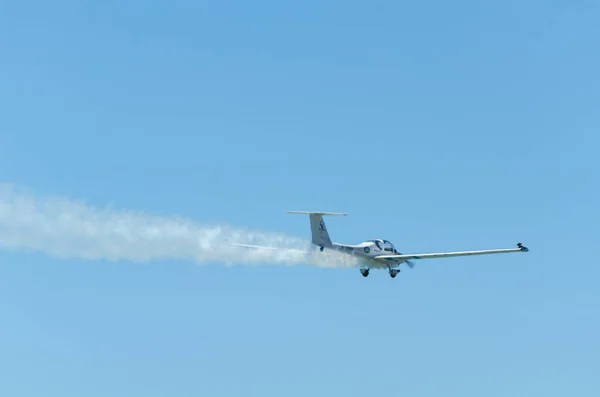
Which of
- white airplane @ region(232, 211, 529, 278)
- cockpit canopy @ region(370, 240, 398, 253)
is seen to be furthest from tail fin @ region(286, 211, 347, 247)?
cockpit canopy @ region(370, 240, 398, 253)

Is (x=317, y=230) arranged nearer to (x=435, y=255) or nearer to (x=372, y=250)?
(x=372, y=250)

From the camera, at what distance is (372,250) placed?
90250 millimetres

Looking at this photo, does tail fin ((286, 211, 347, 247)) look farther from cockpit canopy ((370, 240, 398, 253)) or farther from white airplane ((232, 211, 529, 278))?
cockpit canopy ((370, 240, 398, 253))

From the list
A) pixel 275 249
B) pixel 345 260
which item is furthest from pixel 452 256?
pixel 275 249

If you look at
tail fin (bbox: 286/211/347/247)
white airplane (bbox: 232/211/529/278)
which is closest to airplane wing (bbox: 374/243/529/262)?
white airplane (bbox: 232/211/529/278)

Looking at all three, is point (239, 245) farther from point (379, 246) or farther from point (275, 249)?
point (379, 246)

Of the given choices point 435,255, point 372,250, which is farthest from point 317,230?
point 435,255

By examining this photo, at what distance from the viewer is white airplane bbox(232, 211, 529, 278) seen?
8725 cm

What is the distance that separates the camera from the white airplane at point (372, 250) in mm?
87250

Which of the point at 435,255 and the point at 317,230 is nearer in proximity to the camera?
the point at 317,230

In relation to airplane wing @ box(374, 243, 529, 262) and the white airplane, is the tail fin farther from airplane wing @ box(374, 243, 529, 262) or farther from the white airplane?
airplane wing @ box(374, 243, 529, 262)

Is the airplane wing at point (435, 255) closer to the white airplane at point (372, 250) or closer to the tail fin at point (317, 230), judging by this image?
the white airplane at point (372, 250)

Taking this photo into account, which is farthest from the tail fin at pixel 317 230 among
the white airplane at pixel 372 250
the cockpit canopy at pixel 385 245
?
the cockpit canopy at pixel 385 245

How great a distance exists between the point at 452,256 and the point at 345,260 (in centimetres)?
1029
